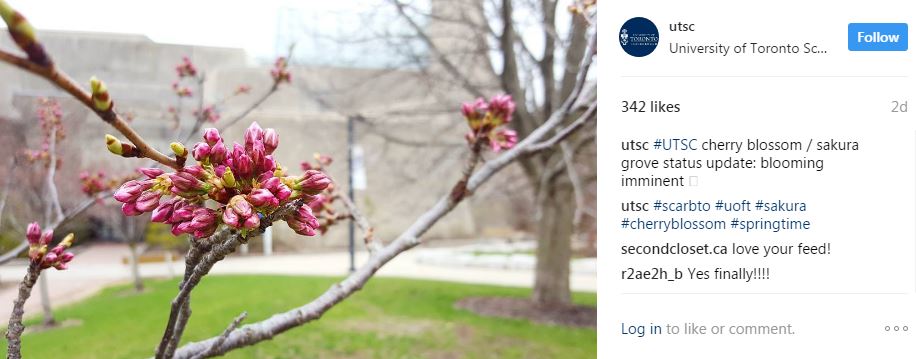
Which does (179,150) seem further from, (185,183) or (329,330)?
(329,330)

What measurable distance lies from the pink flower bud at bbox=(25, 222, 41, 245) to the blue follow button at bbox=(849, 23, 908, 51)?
126 centimetres

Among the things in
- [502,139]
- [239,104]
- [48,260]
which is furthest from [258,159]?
[239,104]

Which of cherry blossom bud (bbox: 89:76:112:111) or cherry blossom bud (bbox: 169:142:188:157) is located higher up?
cherry blossom bud (bbox: 89:76:112:111)

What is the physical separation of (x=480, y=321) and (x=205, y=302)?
223 centimetres

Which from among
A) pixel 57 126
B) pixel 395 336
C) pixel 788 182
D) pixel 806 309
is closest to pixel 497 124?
pixel 788 182

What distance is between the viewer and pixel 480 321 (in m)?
5.00

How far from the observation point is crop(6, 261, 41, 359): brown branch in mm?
771

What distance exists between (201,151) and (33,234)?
0.49 metres

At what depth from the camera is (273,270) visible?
8125mm

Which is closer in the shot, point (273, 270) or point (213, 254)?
point (213, 254)

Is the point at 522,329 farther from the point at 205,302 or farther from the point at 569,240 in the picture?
the point at 205,302

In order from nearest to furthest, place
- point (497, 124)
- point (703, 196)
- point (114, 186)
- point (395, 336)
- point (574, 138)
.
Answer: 1. point (703, 196)
2. point (497, 124)
3. point (114, 186)
4. point (395, 336)
5. point (574, 138)

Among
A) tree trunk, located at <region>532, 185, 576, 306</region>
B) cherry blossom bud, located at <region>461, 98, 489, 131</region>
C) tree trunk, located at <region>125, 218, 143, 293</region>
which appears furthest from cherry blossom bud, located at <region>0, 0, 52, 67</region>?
tree trunk, located at <region>125, 218, 143, 293</region>

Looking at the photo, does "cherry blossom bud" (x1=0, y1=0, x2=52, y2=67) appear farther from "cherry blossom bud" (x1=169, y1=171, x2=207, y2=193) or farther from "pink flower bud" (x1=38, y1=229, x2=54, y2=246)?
"pink flower bud" (x1=38, y1=229, x2=54, y2=246)
